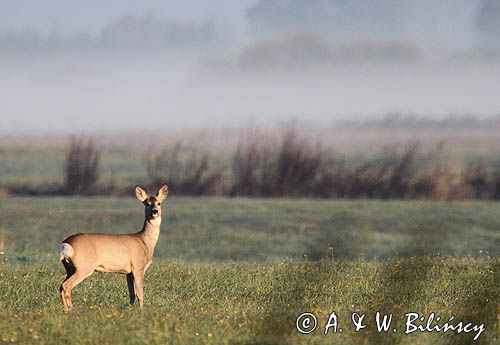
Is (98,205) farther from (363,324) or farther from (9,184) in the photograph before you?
(363,324)

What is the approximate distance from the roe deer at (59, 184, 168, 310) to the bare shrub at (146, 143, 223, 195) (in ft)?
87.0

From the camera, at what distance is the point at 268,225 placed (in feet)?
102

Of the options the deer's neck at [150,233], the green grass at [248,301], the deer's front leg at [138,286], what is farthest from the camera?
the deer's neck at [150,233]

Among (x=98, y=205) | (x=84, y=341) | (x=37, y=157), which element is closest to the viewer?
(x=84, y=341)

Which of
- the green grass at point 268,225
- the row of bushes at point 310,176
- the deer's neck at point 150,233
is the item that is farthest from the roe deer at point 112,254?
the row of bushes at point 310,176

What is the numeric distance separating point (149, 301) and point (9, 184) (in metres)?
32.8

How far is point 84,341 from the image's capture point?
10.9 meters

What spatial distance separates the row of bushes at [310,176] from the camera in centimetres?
3978

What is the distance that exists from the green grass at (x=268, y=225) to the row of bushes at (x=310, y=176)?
5.56 ft

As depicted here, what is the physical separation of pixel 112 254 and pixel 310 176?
90.6 feet

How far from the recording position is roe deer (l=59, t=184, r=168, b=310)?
12.7 m

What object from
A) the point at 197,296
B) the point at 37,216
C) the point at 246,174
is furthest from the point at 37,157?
the point at 197,296

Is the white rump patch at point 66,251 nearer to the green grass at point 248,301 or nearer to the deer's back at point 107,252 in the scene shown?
the deer's back at point 107,252

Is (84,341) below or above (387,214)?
above
